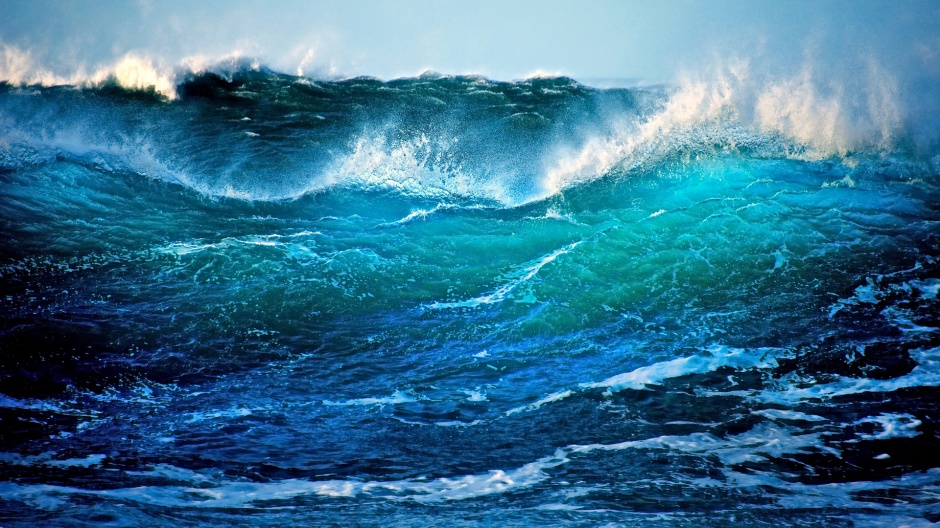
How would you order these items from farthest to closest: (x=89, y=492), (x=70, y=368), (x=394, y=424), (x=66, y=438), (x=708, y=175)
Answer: (x=708, y=175) < (x=70, y=368) < (x=394, y=424) < (x=66, y=438) < (x=89, y=492)

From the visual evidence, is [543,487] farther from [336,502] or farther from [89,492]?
[89,492]

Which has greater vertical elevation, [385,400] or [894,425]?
[385,400]

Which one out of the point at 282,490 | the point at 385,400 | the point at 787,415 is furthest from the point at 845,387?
the point at 282,490

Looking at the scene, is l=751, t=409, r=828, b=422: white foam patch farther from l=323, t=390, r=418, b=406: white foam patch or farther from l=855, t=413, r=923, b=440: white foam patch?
l=323, t=390, r=418, b=406: white foam patch

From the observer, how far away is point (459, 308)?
724 centimetres

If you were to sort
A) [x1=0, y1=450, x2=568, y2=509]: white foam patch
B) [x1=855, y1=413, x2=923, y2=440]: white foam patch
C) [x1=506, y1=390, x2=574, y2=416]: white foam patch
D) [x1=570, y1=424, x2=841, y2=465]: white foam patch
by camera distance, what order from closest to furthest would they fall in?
1. [x1=0, y1=450, x2=568, y2=509]: white foam patch
2. [x1=570, y1=424, x2=841, y2=465]: white foam patch
3. [x1=855, y1=413, x2=923, y2=440]: white foam patch
4. [x1=506, y1=390, x2=574, y2=416]: white foam patch

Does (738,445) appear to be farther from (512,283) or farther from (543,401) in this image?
(512,283)

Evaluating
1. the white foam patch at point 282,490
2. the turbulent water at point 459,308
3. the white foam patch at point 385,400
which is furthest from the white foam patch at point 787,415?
the white foam patch at point 385,400

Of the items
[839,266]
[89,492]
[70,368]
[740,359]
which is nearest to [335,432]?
[89,492]

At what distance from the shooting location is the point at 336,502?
4.18m

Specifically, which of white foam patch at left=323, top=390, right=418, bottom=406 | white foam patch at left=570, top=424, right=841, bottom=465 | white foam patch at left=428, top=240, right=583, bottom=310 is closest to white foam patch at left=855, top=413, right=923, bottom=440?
white foam patch at left=570, top=424, right=841, bottom=465

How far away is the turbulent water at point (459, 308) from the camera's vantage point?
4371mm

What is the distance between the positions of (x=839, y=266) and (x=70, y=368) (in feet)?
27.6

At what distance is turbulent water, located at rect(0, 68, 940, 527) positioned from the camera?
4371 millimetres
